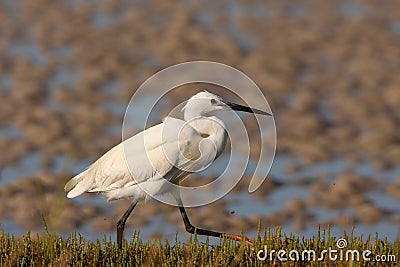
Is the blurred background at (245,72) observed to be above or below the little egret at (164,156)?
above

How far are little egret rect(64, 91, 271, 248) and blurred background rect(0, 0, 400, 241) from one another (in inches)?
17.3

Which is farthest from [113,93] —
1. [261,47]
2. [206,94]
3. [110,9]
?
[206,94]

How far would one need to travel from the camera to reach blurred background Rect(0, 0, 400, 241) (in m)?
10.2

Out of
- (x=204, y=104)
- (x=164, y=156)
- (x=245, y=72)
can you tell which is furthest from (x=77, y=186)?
(x=245, y=72)

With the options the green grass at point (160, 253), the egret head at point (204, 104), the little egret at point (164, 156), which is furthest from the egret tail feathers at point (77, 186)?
the egret head at point (204, 104)

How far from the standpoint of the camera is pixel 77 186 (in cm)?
742

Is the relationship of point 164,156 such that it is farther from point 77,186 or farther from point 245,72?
point 245,72

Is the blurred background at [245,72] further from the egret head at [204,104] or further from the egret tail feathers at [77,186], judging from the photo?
the egret head at [204,104]

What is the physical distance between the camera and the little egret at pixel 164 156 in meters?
6.98

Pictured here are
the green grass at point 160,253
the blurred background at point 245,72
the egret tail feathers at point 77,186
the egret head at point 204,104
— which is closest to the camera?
the green grass at point 160,253

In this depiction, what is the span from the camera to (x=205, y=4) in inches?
717

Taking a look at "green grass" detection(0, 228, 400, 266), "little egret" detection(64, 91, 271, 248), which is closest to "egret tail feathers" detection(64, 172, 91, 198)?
"little egret" detection(64, 91, 271, 248)

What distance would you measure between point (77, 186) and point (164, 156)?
2.64ft

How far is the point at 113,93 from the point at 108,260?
7.72 m
